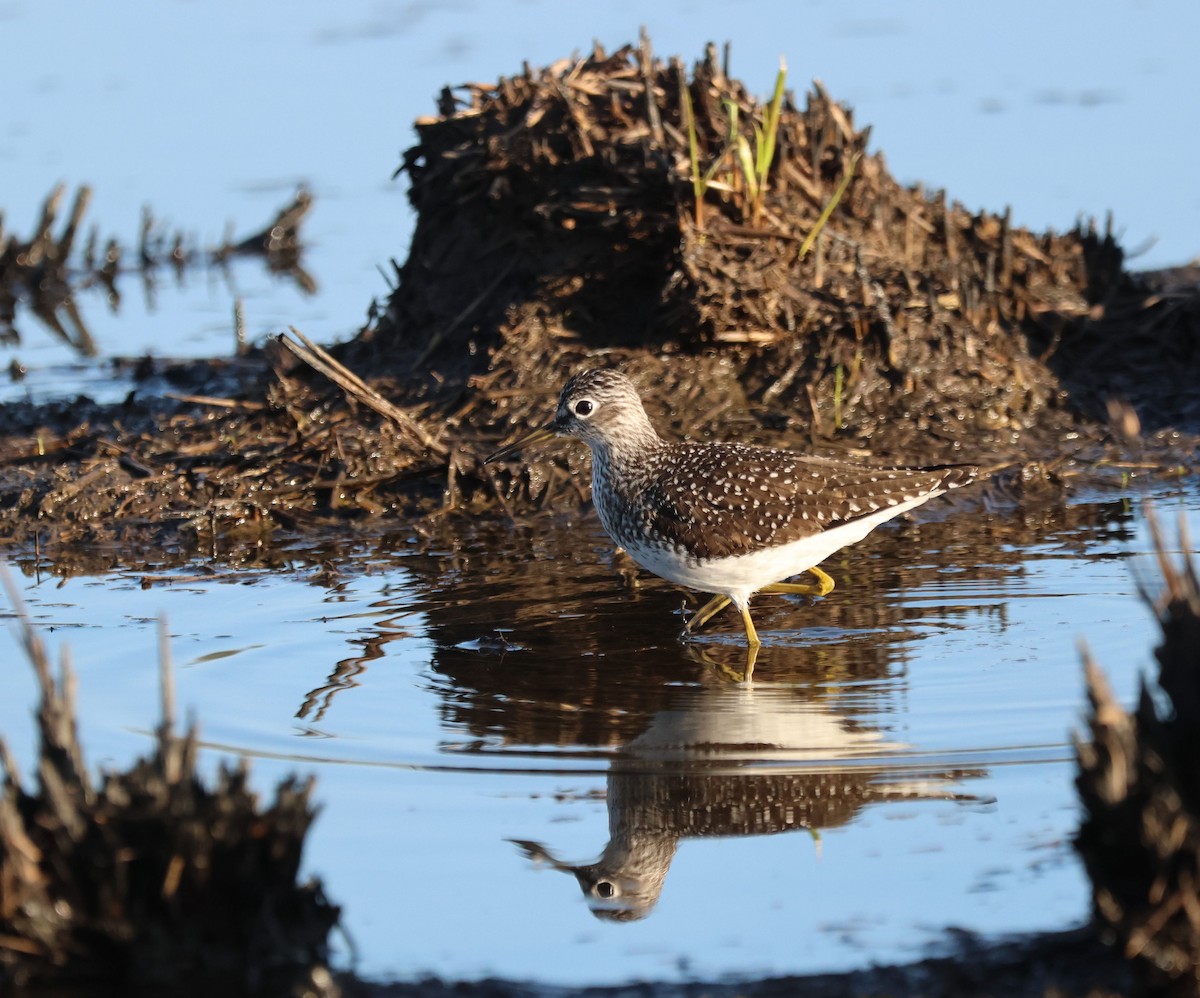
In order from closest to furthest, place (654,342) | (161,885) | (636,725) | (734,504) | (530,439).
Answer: (161,885)
(636,725)
(734,504)
(530,439)
(654,342)

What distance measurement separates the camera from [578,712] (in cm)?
734

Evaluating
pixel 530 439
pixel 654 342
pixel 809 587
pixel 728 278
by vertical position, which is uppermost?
pixel 728 278

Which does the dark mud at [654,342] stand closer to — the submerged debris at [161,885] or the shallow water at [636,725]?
the shallow water at [636,725]

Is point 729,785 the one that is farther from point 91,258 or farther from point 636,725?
point 91,258

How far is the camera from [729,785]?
6543 millimetres

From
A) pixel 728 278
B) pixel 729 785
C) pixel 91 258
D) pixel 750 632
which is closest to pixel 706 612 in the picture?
pixel 750 632

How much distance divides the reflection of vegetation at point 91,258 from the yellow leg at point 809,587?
7197 millimetres

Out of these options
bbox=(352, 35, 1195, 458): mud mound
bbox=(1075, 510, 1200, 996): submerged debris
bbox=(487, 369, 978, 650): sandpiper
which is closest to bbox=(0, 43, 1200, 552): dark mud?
bbox=(352, 35, 1195, 458): mud mound

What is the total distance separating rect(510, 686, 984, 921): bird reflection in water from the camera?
234 inches

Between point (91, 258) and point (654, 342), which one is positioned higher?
point (91, 258)

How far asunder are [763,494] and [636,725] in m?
1.73

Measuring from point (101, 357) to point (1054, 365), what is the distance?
7.40 meters

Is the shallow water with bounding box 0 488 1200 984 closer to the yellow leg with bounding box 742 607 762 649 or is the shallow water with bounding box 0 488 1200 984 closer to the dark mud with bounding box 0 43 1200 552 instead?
the yellow leg with bounding box 742 607 762 649

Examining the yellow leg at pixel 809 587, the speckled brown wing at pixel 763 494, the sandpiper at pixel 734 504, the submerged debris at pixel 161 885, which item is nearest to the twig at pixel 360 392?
the sandpiper at pixel 734 504
